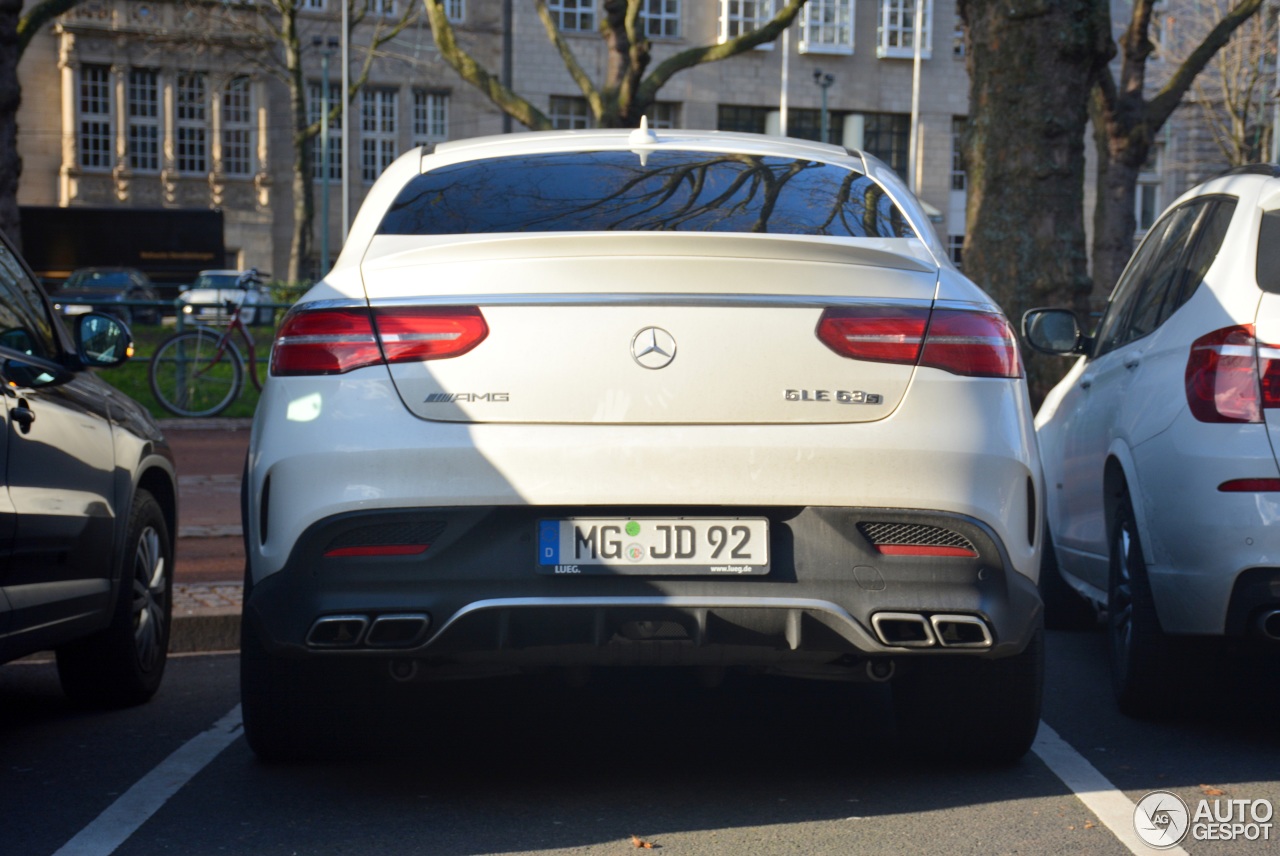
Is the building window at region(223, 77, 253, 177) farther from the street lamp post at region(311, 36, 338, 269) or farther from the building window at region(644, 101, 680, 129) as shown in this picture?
the building window at region(644, 101, 680, 129)

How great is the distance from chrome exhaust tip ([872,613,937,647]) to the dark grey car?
92.6 inches

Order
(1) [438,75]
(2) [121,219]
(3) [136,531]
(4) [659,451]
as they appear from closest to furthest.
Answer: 1. (4) [659,451]
2. (3) [136,531]
3. (2) [121,219]
4. (1) [438,75]

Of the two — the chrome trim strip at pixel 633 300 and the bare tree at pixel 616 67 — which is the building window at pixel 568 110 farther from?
the chrome trim strip at pixel 633 300

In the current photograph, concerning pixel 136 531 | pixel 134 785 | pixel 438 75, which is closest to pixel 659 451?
pixel 134 785

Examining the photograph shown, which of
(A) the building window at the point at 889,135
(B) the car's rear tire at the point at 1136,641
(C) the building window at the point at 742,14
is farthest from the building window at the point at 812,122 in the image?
(B) the car's rear tire at the point at 1136,641

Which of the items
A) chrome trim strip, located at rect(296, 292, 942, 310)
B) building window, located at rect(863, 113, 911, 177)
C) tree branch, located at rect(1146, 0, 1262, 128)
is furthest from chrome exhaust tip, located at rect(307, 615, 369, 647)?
building window, located at rect(863, 113, 911, 177)

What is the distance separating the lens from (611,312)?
4.19 m

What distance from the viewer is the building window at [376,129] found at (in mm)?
58750

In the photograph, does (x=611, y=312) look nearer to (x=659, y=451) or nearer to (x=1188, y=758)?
(x=659, y=451)

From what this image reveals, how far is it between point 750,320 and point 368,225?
3.93 feet

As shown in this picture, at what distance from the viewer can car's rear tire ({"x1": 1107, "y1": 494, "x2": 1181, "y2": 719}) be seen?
218 inches

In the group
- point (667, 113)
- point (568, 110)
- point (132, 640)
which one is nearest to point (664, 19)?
point (667, 113)

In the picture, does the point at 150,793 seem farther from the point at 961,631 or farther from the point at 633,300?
the point at 961,631

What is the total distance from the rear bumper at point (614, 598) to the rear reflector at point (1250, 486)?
1.20 meters
